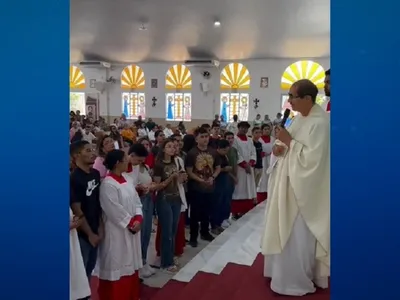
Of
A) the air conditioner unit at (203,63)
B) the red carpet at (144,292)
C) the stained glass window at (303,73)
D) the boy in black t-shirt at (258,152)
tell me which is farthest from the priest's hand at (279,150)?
the air conditioner unit at (203,63)

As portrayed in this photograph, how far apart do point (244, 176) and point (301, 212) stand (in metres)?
3.86

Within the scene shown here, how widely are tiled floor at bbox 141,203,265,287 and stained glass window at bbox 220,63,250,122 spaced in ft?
33.3

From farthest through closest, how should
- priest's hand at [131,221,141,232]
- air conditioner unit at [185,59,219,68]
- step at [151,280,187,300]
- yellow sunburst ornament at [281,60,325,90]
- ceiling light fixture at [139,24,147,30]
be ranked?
air conditioner unit at [185,59,219,68], yellow sunburst ornament at [281,60,325,90], ceiling light fixture at [139,24,147,30], step at [151,280,187,300], priest's hand at [131,221,141,232]

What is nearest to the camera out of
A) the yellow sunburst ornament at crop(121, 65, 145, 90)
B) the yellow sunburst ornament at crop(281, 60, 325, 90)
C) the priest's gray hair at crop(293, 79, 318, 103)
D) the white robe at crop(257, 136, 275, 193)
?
the priest's gray hair at crop(293, 79, 318, 103)

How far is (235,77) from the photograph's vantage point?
15688 mm

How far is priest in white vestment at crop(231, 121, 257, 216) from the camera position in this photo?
669 centimetres

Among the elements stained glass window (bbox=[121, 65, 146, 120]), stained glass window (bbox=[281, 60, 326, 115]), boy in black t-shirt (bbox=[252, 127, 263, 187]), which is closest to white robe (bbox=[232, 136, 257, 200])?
→ boy in black t-shirt (bbox=[252, 127, 263, 187])

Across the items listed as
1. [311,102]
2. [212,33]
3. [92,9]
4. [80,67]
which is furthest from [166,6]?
[80,67]

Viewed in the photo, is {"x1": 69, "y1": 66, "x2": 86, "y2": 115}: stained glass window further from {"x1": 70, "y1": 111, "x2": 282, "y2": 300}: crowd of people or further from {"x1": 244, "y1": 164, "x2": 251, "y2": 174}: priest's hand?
{"x1": 244, "y1": 164, "x2": 251, "y2": 174}: priest's hand

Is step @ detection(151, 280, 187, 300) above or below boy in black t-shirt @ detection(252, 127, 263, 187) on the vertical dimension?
below

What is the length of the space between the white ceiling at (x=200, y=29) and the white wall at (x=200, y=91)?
64 cm

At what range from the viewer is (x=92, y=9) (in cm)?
860

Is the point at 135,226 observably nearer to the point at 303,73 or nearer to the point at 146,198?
the point at 146,198

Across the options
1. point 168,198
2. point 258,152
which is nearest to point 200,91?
point 258,152
